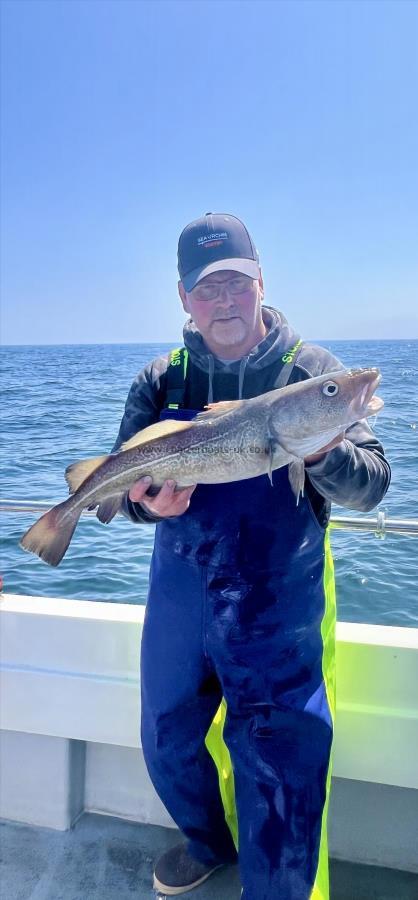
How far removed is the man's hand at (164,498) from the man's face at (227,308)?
2.17 ft

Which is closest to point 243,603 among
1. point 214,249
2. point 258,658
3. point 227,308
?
point 258,658

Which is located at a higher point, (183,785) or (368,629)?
(368,629)

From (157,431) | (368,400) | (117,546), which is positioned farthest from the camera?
(117,546)

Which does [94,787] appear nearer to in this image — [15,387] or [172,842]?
[172,842]

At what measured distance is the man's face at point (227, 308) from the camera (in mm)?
2807

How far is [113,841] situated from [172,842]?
0.29m

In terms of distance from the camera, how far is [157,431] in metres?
2.68

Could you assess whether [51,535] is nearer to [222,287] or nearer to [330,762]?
[222,287]

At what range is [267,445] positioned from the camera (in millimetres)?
2494

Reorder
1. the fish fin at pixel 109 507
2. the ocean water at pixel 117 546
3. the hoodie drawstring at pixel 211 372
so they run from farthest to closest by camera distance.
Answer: the ocean water at pixel 117 546, the hoodie drawstring at pixel 211 372, the fish fin at pixel 109 507

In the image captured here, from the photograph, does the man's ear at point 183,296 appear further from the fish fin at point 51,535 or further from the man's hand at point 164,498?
the fish fin at point 51,535

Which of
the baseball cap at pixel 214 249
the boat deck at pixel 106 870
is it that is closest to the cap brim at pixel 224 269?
the baseball cap at pixel 214 249

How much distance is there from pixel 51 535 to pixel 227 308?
3.83 feet

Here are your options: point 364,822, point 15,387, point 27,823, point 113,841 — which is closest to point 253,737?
point 364,822
